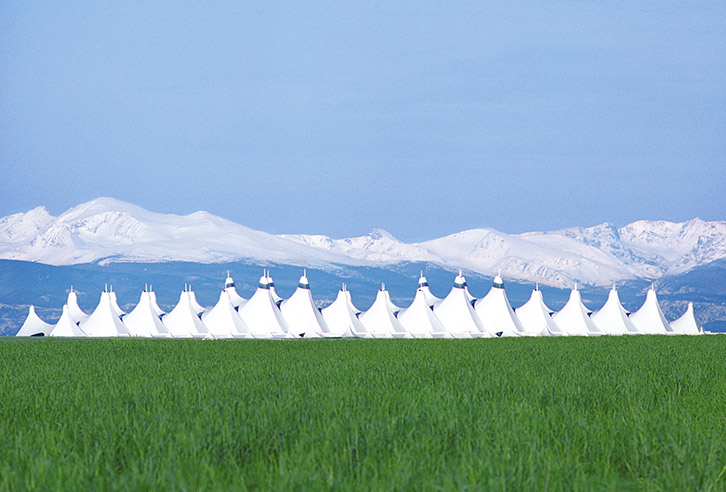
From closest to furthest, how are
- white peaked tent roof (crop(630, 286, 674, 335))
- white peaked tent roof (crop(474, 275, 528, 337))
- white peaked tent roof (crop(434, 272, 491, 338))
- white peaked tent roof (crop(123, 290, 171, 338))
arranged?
white peaked tent roof (crop(123, 290, 171, 338)) < white peaked tent roof (crop(434, 272, 491, 338)) < white peaked tent roof (crop(474, 275, 528, 337)) < white peaked tent roof (crop(630, 286, 674, 335))

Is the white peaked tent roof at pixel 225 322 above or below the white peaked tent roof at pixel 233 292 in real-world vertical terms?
below

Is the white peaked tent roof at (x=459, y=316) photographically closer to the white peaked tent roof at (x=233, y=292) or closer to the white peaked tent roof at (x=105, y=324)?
the white peaked tent roof at (x=233, y=292)

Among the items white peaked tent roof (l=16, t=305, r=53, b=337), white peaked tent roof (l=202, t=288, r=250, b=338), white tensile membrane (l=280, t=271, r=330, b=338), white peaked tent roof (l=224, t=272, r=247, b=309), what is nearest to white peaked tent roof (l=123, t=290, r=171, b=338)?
white peaked tent roof (l=202, t=288, r=250, b=338)

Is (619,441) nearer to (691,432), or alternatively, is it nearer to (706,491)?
(691,432)

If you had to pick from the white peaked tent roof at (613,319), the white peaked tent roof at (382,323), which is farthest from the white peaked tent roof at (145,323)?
the white peaked tent roof at (613,319)

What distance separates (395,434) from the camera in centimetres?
602

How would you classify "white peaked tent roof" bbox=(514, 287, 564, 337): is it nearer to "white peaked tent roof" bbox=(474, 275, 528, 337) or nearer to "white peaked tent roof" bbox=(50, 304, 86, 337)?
"white peaked tent roof" bbox=(474, 275, 528, 337)

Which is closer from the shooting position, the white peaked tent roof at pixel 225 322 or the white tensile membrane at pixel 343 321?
the white peaked tent roof at pixel 225 322

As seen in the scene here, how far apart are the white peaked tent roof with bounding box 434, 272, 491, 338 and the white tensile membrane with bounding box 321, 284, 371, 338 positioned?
605cm

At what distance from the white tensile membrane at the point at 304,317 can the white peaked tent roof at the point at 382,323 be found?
341 cm

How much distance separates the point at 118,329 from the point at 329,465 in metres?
47.0

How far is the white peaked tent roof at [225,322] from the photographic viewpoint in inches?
1986

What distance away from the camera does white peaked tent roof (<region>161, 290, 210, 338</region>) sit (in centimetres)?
5169

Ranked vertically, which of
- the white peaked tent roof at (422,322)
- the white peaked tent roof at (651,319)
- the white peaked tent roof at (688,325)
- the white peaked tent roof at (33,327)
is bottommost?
the white peaked tent roof at (688,325)
